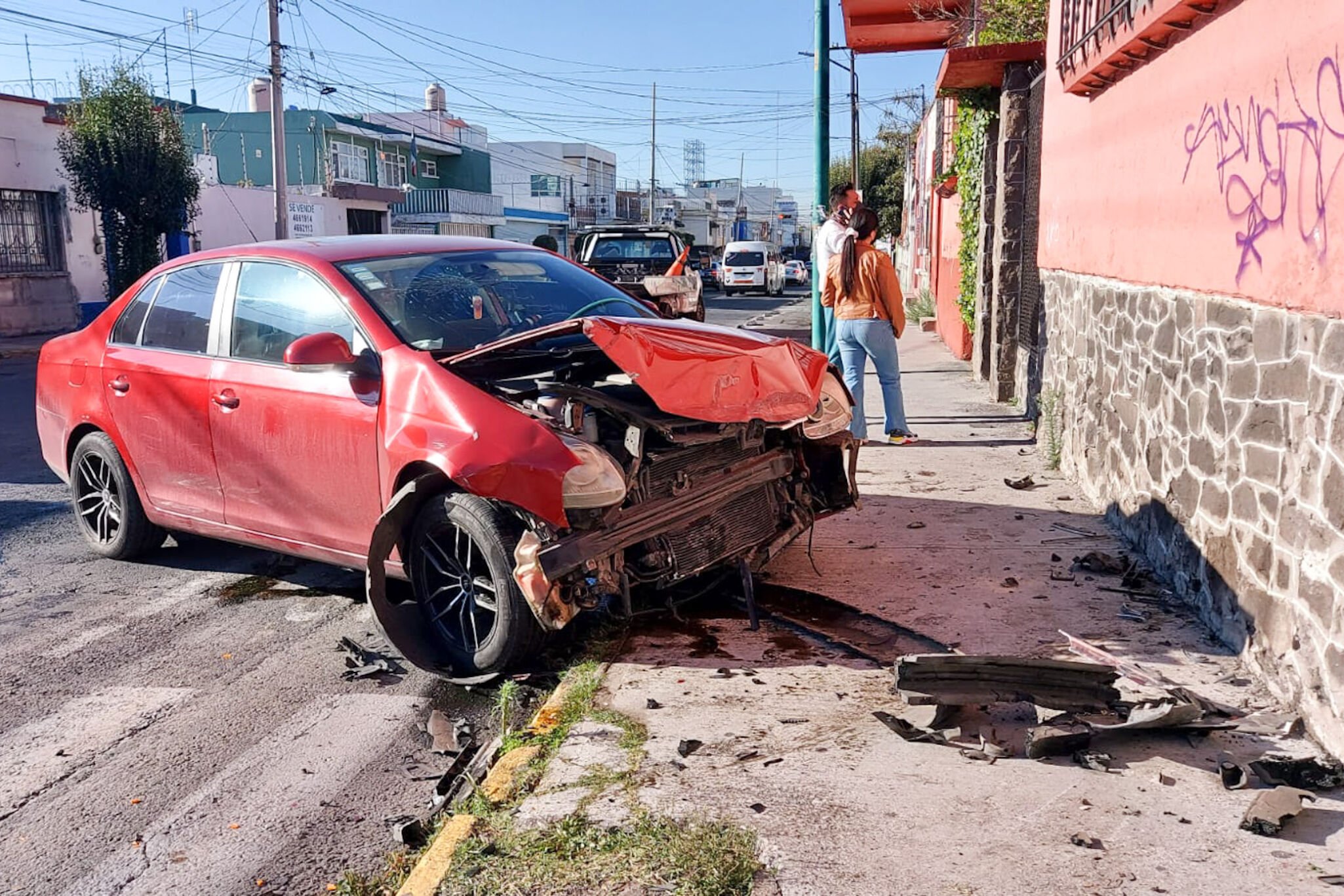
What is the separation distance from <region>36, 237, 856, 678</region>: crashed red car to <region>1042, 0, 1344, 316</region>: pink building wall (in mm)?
1772

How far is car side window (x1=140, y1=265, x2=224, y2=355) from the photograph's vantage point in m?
6.11

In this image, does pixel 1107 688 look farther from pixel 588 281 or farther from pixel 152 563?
pixel 152 563

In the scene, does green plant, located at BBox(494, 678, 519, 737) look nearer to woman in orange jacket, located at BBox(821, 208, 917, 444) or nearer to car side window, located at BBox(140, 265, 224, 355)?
car side window, located at BBox(140, 265, 224, 355)

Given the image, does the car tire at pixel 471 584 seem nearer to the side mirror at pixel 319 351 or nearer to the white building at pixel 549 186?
the side mirror at pixel 319 351

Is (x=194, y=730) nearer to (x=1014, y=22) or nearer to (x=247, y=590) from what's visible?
(x=247, y=590)

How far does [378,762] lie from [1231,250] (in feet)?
12.6

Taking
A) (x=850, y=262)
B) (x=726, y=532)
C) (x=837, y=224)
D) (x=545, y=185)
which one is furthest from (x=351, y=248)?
(x=545, y=185)

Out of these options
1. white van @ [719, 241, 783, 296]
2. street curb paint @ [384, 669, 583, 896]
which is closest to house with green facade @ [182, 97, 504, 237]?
white van @ [719, 241, 783, 296]

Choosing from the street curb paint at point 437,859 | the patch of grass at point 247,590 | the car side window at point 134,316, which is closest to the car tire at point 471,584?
the street curb paint at point 437,859

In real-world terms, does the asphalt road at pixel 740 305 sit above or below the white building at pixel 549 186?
below

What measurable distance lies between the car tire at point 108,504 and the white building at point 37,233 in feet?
64.4

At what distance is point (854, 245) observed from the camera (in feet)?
29.7

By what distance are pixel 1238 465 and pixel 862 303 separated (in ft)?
15.2

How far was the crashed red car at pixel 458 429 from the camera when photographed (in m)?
4.61
